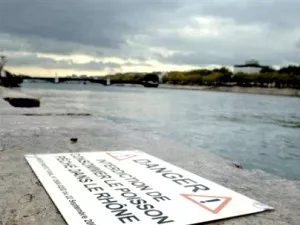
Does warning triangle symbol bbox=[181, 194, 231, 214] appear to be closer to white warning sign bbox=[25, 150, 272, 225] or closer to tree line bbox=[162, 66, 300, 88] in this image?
white warning sign bbox=[25, 150, 272, 225]

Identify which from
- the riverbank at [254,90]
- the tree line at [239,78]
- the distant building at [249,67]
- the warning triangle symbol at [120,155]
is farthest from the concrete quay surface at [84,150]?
the distant building at [249,67]

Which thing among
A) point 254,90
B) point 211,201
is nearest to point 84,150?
point 211,201

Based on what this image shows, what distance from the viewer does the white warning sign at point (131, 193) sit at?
2213 millimetres

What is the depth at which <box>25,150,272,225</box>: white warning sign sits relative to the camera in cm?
221

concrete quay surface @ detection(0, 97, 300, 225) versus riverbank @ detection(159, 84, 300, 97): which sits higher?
concrete quay surface @ detection(0, 97, 300, 225)

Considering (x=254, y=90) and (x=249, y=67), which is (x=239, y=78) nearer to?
(x=254, y=90)

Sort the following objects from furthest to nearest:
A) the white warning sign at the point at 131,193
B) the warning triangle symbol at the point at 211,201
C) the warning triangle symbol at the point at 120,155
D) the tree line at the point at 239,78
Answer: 1. the tree line at the point at 239,78
2. the warning triangle symbol at the point at 120,155
3. the warning triangle symbol at the point at 211,201
4. the white warning sign at the point at 131,193

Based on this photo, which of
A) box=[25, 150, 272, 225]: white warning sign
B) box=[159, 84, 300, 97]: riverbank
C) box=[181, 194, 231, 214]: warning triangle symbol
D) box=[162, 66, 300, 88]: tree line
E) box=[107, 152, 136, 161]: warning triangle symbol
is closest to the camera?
box=[25, 150, 272, 225]: white warning sign

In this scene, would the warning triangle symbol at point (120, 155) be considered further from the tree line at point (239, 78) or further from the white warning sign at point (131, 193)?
the tree line at point (239, 78)

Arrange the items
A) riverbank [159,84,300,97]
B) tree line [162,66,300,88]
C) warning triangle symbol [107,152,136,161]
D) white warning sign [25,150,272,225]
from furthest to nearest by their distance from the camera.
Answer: tree line [162,66,300,88] < riverbank [159,84,300,97] < warning triangle symbol [107,152,136,161] < white warning sign [25,150,272,225]

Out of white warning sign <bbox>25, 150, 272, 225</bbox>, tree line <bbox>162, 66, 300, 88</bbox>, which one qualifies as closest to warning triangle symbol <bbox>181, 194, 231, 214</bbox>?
white warning sign <bbox>25, 150, 272, 225</bbox>

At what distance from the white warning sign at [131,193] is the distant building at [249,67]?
159 metres

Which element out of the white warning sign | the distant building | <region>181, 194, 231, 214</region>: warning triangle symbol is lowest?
<region>181, 194, 231, 214</region>: warning triangle symbol

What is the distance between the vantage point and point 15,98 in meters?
11.7
